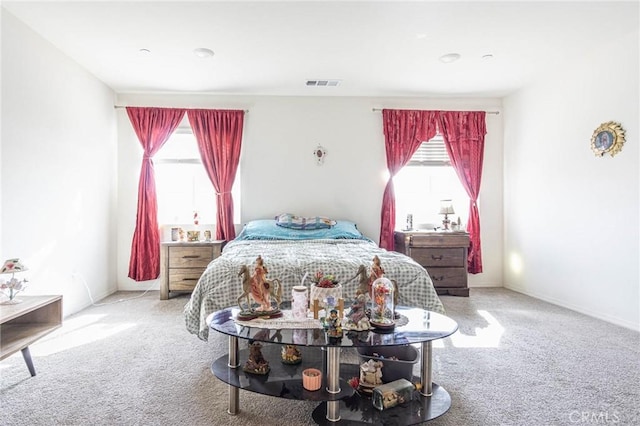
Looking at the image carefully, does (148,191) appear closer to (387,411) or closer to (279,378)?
(279,378)

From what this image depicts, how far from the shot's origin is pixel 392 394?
161cm

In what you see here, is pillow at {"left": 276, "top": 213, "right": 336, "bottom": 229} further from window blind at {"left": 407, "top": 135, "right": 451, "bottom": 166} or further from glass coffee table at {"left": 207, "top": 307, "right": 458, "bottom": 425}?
glass coffee table at {"left": 207, "top": 307, "right": 458, "bottom": 425}

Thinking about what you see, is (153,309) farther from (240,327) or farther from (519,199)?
(519,199)

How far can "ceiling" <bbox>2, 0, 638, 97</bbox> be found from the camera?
2590mm

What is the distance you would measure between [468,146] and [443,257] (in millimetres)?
1500

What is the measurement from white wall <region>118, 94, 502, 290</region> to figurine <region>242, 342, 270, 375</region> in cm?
276

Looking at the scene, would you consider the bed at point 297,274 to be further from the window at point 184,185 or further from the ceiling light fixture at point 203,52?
the ceiling light fixture at point 203,52

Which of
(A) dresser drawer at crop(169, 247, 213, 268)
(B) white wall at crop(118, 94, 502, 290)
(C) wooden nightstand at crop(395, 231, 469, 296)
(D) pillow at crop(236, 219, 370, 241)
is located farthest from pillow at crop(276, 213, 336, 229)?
(C) wooden nightstand at crop(395, 231, 469, 296)

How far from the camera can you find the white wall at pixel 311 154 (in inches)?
176

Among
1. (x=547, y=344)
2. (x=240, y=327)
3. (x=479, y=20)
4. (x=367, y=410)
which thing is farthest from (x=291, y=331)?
(x=479, y=20)

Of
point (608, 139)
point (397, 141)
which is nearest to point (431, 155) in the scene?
point (397, 141)

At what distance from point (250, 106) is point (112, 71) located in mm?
1496

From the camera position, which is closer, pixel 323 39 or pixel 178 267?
pixel 323 39

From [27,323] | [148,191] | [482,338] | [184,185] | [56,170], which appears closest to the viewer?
[27,323]
